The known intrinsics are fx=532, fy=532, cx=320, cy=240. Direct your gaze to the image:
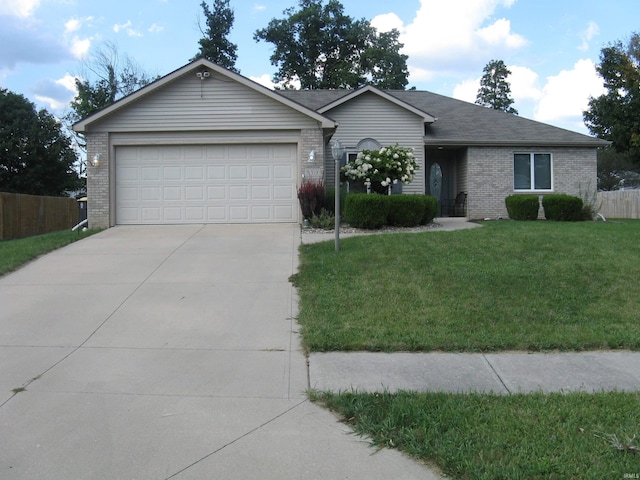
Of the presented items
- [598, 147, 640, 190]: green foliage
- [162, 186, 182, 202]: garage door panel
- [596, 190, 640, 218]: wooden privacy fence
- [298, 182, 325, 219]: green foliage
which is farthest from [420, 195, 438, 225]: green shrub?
[598, 147, 640, 190]: green foliage

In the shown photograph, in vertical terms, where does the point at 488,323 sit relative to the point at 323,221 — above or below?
below

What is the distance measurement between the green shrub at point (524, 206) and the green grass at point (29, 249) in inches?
478

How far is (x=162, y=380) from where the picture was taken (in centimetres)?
506

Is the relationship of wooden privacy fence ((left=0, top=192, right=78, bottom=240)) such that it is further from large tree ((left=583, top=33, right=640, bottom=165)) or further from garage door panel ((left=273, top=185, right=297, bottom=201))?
large tree ((left=583, top=33, right=640, bottom=165))

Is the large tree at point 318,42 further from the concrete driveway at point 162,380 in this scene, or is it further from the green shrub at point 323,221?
the concrete driveway at point 162,380

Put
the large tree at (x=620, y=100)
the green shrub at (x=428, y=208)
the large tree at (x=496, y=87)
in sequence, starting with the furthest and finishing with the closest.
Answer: the large tree at (x=496, y=87), the large tree at (x=620, y=100), the green shrub at (x=428, y=208)

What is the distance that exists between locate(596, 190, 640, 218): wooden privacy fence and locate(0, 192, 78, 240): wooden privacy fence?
2380 centimetres

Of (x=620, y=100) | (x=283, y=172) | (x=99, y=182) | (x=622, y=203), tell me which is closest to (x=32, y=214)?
(x=99, y=182)

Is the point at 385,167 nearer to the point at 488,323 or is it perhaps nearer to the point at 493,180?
the point at 493,180

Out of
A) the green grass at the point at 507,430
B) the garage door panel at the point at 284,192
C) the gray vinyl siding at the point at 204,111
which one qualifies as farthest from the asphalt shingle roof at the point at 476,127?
the green grass at the point at 507,430

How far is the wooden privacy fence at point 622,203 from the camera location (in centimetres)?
2423

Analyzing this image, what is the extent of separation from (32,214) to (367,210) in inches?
580

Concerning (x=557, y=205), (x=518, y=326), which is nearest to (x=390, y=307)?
(x=518, y=326)

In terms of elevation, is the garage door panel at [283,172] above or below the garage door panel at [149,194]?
above
